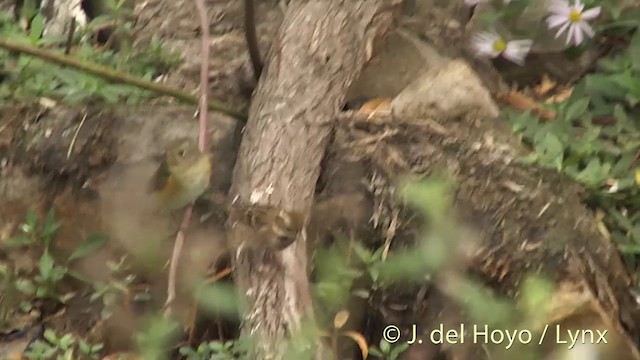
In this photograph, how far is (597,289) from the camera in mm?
1252

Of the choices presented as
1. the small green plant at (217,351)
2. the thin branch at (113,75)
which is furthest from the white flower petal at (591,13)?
the small green plant at (217,351)

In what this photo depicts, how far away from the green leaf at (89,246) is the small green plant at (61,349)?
0.13 metres

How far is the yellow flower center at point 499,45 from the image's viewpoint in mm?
1766

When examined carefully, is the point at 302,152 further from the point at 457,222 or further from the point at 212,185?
the point at 457,222

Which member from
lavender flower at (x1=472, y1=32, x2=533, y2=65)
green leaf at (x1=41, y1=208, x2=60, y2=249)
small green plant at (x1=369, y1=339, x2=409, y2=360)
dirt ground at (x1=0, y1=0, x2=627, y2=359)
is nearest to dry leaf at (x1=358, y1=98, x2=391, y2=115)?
dirt ground at (x1=0, y1=0, x2=627, y2=359)

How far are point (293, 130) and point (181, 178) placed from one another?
21 cm

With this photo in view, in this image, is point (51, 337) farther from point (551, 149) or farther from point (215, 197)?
point (551, 149)

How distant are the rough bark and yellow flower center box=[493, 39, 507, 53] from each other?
0.37 metres

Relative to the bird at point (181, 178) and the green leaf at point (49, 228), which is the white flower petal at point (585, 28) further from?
the green leaf at point (49, 228)

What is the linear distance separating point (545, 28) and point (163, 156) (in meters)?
0.96

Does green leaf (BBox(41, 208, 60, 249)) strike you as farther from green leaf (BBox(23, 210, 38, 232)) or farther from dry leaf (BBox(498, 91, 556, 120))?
dry leaf (BBox(498, 91, 556, 120))

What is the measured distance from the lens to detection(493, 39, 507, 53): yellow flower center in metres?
1.77

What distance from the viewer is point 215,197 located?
1337 mm

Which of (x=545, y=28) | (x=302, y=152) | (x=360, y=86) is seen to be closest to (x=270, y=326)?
(x=302, y=152)
